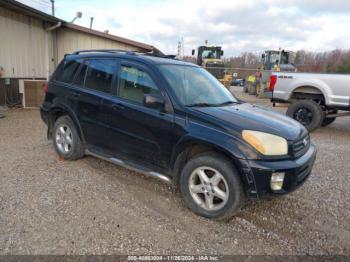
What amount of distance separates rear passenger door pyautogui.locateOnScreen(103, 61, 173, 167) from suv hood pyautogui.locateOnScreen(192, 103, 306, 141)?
20.4 inches

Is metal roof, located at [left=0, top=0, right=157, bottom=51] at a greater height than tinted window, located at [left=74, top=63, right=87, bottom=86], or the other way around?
metal roof, located at [left=0, top=0, right=157, bottom=51]

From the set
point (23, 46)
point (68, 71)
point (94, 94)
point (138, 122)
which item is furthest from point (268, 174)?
point (23, 46)

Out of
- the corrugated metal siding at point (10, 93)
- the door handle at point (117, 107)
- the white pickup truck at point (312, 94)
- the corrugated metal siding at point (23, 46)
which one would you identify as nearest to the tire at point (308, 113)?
the white pickup truck at point (312, 94)

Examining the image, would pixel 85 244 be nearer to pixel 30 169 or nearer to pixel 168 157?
pixel 168 157

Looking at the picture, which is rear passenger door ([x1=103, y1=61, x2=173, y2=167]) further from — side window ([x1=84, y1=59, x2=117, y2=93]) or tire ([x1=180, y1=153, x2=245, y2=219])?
tire ([x1=180, y1=153, x2=245, y2=219])

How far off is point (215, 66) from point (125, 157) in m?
20.7

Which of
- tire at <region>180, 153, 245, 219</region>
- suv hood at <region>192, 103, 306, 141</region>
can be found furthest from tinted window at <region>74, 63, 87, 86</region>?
tire at <region>180, 153, 245, 219</region>

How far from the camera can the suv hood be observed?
3137 mm

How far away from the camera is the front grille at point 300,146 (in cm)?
320

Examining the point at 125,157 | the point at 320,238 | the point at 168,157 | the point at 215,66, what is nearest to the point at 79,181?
the point at 125,157

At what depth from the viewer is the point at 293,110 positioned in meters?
8.29

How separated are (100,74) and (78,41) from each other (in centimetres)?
966

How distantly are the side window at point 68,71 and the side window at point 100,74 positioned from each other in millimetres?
200

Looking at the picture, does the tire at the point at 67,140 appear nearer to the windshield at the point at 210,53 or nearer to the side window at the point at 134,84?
the side window at the point at 134,84
